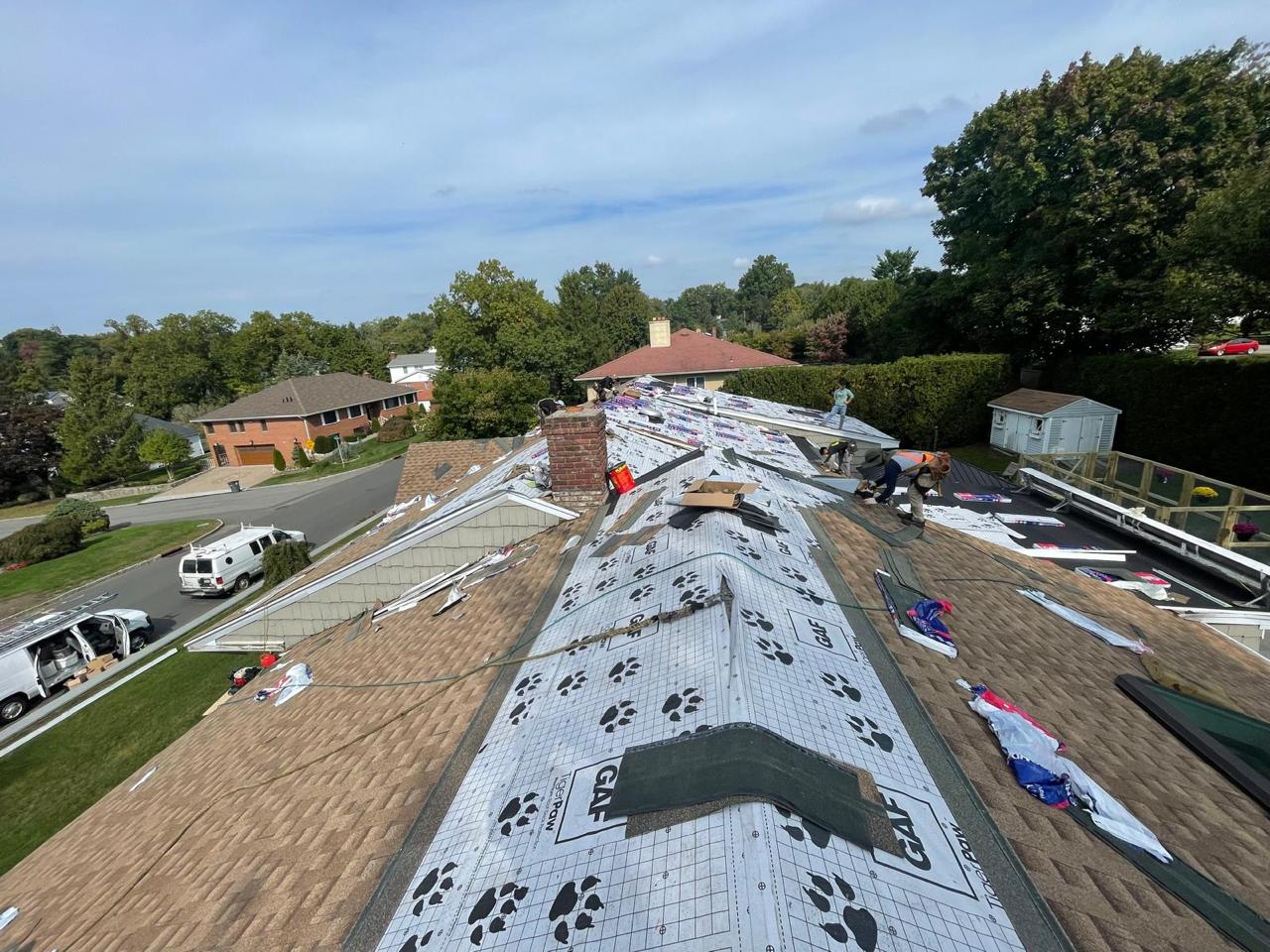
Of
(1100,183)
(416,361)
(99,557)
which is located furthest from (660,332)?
(416,361)

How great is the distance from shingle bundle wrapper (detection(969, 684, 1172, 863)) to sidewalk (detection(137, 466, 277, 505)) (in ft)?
143

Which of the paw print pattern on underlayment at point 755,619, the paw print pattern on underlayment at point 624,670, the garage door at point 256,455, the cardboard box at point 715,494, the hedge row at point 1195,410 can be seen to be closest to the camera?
the paw print pattern on underlayment at point 624,670

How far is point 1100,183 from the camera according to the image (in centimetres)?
2227

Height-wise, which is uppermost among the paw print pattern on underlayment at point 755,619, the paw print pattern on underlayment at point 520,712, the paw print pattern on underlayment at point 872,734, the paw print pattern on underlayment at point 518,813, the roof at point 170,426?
the paw print pattern on underlayment at point 755,619

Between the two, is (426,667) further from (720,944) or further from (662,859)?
(720,944)

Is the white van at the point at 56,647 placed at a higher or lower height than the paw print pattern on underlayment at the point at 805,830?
lower

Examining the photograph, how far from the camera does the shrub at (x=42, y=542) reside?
2434 cm

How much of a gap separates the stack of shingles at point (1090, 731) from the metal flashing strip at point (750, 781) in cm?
91

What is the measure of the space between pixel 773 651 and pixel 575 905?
1.99 metres

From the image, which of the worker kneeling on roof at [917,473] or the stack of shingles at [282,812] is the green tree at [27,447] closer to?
the stack of shingles at [282,812]

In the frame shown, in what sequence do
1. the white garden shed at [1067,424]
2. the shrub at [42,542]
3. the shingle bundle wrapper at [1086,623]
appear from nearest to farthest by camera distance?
the shingle bundle wrapper at [1086,623]
the white garden shed at [1067,424]
the shrub at [42,542]

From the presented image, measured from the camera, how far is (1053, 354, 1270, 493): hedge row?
16562 millimetres

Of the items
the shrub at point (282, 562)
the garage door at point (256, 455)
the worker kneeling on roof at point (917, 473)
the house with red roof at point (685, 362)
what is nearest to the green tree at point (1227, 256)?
the worker kneeling on roof at point (917, 473)

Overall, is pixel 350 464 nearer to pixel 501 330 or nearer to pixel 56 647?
pixel 501 330
